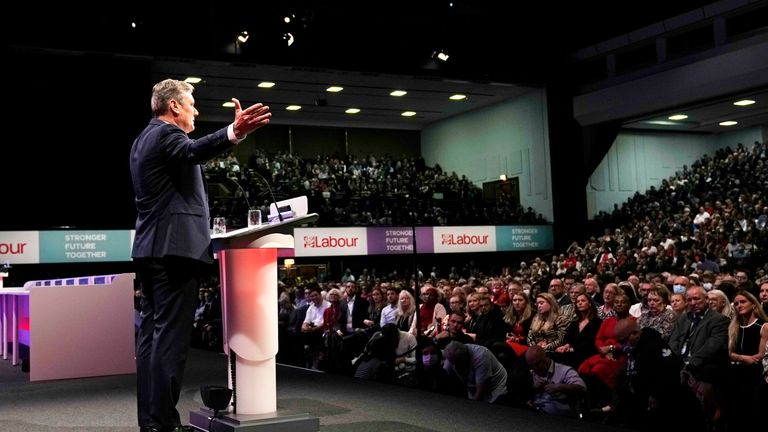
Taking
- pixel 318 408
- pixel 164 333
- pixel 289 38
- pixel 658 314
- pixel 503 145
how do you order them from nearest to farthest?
1. pixel 164 333
2. pixel 318 408
3. pixel 658 314
4. pixel 289 38
5. pixel 503 145

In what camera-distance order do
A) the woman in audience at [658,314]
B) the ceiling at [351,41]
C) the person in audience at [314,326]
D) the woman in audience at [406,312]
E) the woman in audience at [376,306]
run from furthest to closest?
the ceiling at [351,41] → the woman in audience at [376,306] → the person in audience at [314,326] → the woman in audience at [406,312] → the woman in audience at [658,314]

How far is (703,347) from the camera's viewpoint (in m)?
4.47

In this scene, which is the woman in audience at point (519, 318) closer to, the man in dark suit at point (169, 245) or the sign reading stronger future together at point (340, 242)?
the man in dark suit at point (169, 245)

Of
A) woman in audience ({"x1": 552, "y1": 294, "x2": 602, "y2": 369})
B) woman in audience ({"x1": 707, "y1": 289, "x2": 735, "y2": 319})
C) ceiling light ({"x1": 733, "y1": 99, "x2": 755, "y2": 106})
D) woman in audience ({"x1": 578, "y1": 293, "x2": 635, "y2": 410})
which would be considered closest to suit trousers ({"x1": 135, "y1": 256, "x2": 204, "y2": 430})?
woman in audience ({"x1": 578, "y1": 293, "x2": 635, "y2": 410})

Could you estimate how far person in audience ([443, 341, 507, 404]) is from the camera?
175 inches

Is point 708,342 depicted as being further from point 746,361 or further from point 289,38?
point 289,38

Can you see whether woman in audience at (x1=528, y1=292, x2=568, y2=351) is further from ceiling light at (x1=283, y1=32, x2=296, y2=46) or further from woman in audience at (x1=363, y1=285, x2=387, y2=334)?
ceiling light at (x1=283, y1=32, x2=296, y2=46)

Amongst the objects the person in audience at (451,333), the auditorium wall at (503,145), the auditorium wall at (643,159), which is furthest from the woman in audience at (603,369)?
the auditorium wall at (643,159)

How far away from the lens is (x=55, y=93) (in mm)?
13422

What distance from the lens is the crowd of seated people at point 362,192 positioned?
49.6 feet

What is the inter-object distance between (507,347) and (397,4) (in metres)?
10.7

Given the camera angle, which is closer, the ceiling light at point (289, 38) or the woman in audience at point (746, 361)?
the woman in audience at point (746, 361)

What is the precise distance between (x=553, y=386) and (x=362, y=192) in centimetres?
1317

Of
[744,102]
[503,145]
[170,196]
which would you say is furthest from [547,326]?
[503,145]
